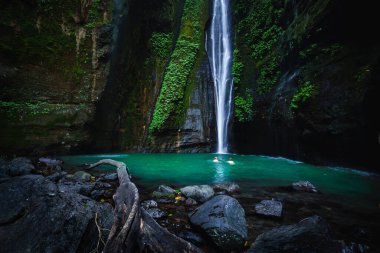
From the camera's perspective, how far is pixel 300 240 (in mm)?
2328

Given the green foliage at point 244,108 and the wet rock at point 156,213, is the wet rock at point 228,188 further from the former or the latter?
the green foliage at point 244,108

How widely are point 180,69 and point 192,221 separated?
1115 cm

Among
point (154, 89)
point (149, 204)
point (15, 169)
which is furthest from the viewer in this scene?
point (154, 89)


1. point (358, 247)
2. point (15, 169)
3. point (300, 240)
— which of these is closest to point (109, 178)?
point (15, 169)

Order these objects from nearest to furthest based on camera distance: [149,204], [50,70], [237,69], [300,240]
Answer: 1. [300,240]
2. [149,204]
3. [50,70]
4. [237,69]

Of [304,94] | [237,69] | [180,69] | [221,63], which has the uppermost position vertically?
[221,63]

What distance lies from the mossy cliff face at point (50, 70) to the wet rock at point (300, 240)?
901 centimetres

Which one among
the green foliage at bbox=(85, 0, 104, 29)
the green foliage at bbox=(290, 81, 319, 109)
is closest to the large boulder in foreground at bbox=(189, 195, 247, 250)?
the green foliage at bbox=(290, 81, 319, 109)

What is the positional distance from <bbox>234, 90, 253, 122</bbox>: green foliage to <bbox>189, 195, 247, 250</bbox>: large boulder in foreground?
378 inches

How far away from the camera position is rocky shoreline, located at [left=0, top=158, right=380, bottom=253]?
6.49ft

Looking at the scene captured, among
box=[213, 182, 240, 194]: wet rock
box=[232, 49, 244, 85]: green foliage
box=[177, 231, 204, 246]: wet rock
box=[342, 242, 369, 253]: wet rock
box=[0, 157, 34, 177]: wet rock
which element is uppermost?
box=[232, 49, 244, 85]: green foliage

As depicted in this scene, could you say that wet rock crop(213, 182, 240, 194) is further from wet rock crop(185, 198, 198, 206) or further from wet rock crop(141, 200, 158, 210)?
wet rock crop(141, 200, 158, 210)

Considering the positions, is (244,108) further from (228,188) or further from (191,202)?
(191,202)

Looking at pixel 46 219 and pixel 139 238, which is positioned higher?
pixel 46 219
